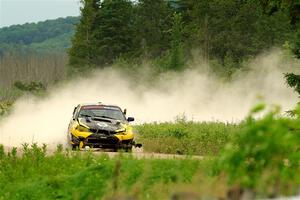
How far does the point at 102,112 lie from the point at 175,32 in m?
52.3

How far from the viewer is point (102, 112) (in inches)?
965

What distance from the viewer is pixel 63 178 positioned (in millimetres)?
12578

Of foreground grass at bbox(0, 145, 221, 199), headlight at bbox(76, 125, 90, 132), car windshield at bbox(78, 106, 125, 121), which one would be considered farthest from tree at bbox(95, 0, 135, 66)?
foreground grass at bbox(0, 145, 221, 199)

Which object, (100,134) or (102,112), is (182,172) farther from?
(102,112)

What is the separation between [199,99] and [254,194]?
59586mm

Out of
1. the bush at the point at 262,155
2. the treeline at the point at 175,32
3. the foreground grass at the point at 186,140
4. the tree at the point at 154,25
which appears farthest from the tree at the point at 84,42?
the bush at the point at 262,155

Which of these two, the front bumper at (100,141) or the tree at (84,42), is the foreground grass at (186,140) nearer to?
the front bumper at (100,141)

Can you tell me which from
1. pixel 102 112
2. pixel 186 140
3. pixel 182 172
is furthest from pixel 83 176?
pixel 186 140

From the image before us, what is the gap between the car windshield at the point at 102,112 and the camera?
24.2 metres

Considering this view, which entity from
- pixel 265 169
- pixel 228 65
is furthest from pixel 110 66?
pixel 265 169

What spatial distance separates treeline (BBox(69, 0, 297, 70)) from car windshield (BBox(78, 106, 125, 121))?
45.0m

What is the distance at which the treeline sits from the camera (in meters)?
78.2

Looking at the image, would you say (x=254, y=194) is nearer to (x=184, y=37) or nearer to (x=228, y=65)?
(x=228, y=65)

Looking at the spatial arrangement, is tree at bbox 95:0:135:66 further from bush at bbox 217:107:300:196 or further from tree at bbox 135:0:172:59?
bush at bbox 217:107:300:196
